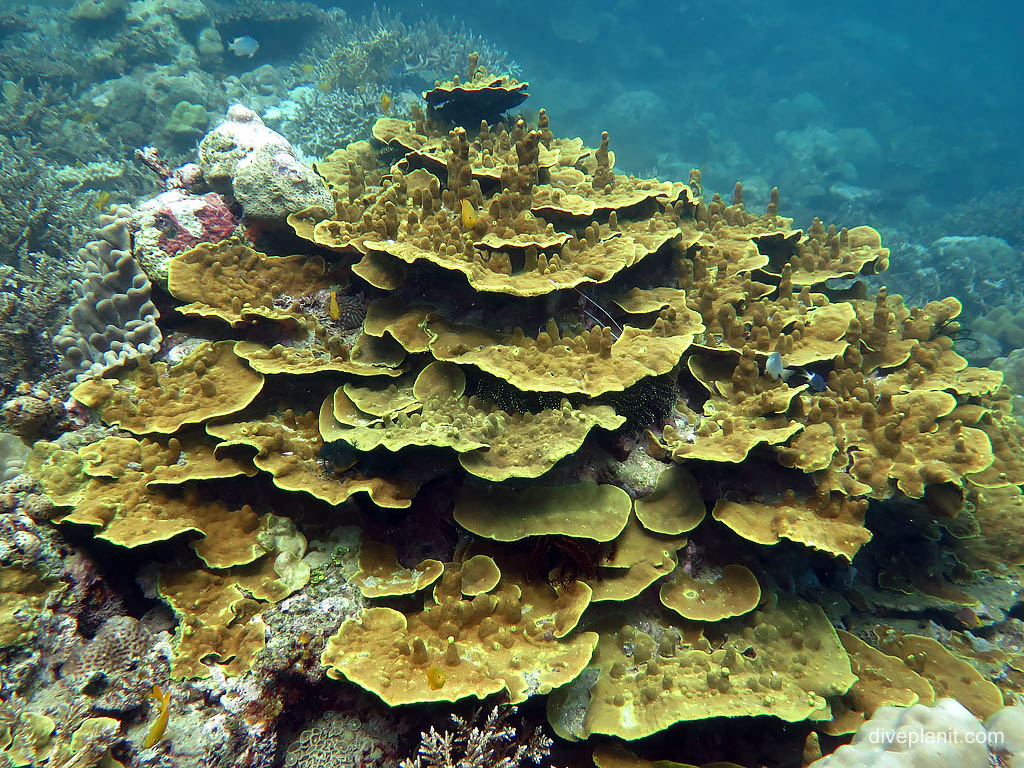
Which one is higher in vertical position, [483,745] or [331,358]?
[331,358]

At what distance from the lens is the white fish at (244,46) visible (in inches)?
645

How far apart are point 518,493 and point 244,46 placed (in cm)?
2017

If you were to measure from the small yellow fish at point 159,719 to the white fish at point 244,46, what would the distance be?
799 inches

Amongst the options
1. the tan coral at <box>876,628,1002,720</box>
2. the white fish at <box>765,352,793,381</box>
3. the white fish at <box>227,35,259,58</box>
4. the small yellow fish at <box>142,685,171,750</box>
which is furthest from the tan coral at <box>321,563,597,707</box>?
the white fish at <box>227,35,259,58</box>

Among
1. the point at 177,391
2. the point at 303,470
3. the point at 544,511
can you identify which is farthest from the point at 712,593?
the point at 177,391

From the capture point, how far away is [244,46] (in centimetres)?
1644

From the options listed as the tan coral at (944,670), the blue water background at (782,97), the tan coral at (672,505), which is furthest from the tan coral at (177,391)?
the blue water background at (782,97)

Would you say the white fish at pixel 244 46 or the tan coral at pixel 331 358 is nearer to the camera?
the tan coral at pixel 331 358

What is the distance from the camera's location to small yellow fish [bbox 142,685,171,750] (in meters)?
2.48

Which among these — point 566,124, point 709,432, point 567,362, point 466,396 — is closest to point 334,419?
point 466,396

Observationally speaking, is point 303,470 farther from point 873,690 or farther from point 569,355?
point 873,690

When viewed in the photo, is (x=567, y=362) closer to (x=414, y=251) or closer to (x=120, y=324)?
(x=414, y=251)

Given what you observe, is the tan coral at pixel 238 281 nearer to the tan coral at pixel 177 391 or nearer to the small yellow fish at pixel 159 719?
the tan coral at pixel 177 391

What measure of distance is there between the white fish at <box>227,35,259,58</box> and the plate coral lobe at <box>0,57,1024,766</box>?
16347mm
